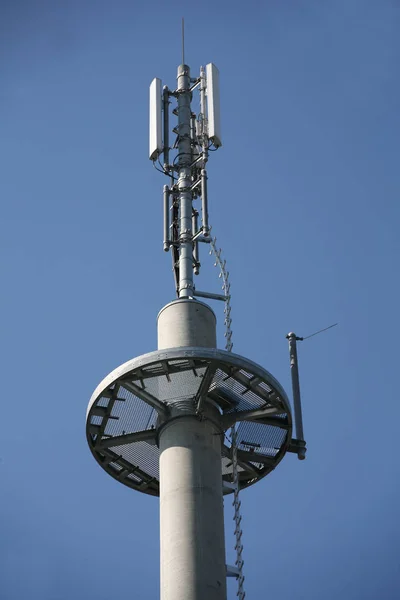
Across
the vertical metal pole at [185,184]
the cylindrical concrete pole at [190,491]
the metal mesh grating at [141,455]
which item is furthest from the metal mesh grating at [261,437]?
the vertical metal pole at [185,184]

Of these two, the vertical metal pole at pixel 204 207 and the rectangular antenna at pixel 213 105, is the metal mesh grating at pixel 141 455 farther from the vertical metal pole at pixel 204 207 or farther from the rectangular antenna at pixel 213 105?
the rectangular antenna at pixel 213 105

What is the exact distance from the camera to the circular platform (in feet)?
99.1

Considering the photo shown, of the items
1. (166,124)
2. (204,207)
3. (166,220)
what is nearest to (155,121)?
(166,124)

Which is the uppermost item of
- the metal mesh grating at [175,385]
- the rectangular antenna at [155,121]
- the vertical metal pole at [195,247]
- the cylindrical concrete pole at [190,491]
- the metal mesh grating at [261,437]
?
the rectangular antenna at [155,121]

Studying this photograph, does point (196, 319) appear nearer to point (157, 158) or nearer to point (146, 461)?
point (146, 461)

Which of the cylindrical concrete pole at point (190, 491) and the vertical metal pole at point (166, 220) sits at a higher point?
the vertical metal pole at point (166, 220)

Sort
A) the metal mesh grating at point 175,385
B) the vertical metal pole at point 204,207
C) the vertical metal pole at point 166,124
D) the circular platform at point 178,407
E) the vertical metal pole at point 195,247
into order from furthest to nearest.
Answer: the vertical metal pole at point 166,124, the vertical metal pole at point 195,247, the vertical metal pole at point 204,207, the metal mesh grating at point 175,385, the circular platform at point 178,407

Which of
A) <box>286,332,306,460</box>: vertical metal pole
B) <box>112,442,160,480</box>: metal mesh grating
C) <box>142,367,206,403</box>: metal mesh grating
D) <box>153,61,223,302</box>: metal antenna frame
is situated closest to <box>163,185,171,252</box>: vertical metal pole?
<box>153,61,223,302</box>: metal antenna frame

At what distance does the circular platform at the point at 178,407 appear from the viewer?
1190 inches

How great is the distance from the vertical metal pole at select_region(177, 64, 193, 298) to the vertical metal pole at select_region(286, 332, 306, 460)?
11.0 ft

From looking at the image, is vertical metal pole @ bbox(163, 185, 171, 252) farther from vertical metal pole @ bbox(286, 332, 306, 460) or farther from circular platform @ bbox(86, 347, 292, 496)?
circular platform @ bbox(86, 347, 292, 496)

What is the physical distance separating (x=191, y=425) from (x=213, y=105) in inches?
459

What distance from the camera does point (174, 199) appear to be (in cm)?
3703

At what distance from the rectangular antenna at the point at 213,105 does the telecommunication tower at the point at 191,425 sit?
153 centimetres
